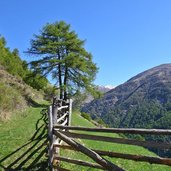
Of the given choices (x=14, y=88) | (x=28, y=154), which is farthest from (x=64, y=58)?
(x=28, y=154)

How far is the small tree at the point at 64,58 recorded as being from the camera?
56.9m

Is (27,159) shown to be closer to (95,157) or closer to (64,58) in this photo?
(95,157)

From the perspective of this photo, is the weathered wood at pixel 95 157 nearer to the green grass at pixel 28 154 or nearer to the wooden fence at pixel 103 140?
the wooden fence at pixel 103 140

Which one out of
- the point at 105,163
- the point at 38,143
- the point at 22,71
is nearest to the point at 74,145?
the point at 105,163

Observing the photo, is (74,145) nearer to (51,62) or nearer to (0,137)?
(0,137)

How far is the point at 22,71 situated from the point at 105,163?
62.4 metres

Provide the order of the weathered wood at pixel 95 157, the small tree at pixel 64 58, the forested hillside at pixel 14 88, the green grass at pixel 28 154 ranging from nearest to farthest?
the weathered wood at pixel 95 157, the green grass at pixel 28 154, the forested hillside at pixel 14 88, the small tree at pixel 64 58

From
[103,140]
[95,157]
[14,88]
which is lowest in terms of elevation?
[95,157]

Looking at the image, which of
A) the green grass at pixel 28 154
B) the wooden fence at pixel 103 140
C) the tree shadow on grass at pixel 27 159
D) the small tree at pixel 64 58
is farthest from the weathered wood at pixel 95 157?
the small tree at pixel 64 58

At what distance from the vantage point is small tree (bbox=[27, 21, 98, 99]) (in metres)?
56.9

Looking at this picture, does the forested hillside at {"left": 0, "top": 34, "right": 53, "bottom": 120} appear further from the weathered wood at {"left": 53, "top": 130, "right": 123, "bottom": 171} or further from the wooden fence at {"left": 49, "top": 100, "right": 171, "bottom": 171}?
the weathered wood at {"left": 53, "top": 130, "right": 123, "bottom": 171}

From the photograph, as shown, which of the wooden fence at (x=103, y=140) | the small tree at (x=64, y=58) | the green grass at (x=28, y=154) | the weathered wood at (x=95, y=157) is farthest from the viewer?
the small tree at (x=64, y=58)

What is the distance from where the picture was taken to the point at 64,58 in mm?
56094

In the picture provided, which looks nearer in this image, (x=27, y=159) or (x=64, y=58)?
(x=27, y=159)
